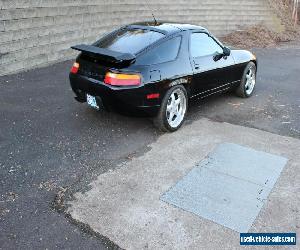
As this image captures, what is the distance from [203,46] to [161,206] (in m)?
3.12

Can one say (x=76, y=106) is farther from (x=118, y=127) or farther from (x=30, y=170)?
(x=30, y=170)

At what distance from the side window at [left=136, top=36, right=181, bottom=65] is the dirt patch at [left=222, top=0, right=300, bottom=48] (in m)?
8.64

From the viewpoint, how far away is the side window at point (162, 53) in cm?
485

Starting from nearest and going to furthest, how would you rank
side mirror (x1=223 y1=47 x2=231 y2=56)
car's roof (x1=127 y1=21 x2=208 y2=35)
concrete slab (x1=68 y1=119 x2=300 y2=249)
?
concrete slab (x1=68 y1=119 x2=300 y2=249) < car's roof (x1=127 y1=21 x2=208 y2=35) < side mirror (x1=223 y1=47 x2=231 y2=56)

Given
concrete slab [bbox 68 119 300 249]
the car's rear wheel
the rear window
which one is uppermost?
the rear window

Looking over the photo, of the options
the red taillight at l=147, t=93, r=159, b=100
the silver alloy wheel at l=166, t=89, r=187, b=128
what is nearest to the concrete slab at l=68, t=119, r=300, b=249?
the silver alloy wheel at l=166, t=89, r=187, b=128

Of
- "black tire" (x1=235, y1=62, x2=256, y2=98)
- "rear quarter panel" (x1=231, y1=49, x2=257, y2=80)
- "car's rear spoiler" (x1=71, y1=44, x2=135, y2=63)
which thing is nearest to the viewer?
"car's rear spoiler" (x1=71, y1=44, x2=135, y2=63)

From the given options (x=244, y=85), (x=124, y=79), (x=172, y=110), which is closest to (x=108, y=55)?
(x=124, y=79)

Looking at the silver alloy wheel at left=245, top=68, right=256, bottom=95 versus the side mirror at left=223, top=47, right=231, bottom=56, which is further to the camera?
the silver alloy wheel at left=245, top=68, right=256, bottom=95

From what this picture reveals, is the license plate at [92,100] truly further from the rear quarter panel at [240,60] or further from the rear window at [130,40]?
the rear quarter panel at [240,60]

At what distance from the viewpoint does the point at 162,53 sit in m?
5.08

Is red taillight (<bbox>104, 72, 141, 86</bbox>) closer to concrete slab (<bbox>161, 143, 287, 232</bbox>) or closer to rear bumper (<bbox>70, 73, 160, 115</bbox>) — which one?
rear bumper (<bbox>70, 73, 160, 115</bbox>)

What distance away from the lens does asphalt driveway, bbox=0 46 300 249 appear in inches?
125

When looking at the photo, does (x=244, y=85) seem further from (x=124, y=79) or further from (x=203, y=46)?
(x=124, y=79)
